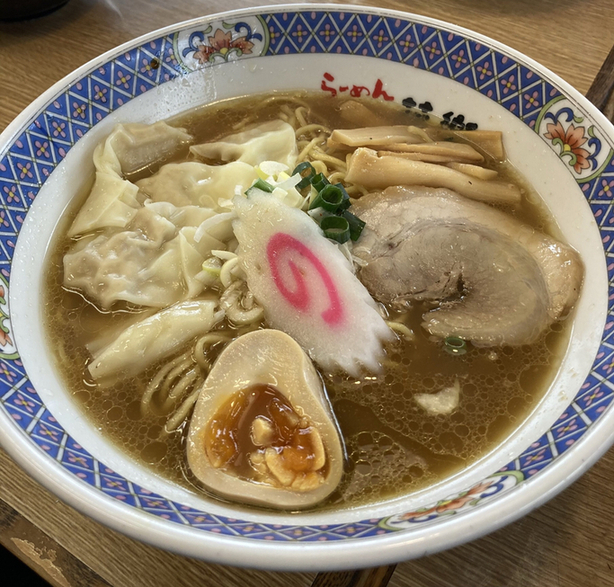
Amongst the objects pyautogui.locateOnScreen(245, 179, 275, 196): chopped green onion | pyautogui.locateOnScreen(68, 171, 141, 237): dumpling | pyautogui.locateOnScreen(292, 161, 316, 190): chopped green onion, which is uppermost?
pyautogui.locateOnScreen(292, 161, 316, 190): chopped green onion

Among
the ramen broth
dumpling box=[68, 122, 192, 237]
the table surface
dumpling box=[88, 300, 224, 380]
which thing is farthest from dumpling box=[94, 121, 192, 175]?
the table surface

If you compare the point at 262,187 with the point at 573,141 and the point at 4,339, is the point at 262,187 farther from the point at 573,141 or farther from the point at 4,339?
the point at 573,141

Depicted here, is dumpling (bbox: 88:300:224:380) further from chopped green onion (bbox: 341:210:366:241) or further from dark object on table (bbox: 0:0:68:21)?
dark object on table (bbox: 0:0:68:21)

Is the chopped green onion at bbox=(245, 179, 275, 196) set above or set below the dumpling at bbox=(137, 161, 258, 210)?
above

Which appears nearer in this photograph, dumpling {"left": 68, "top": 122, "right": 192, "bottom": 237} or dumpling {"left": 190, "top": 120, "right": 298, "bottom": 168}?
dumpling {"left": 68, "top": 122, "right": 192, "bottom": 237}

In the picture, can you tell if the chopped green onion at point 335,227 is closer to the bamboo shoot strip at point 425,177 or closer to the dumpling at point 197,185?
the bamboo shoot strip at point 425,177

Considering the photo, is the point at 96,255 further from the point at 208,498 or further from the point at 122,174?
the point at 208,498
